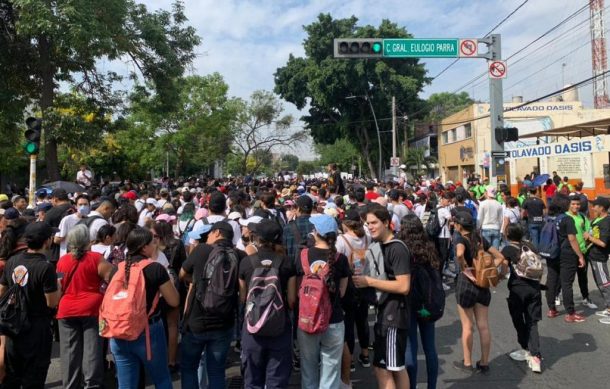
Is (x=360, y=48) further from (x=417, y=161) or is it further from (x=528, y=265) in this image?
(x=417, y=161)

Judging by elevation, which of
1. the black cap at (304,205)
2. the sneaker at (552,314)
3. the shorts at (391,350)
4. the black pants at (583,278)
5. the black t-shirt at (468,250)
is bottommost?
the sneaker at (552,314)

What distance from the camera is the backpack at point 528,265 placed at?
4935mm

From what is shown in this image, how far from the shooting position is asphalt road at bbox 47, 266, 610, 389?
15.1 ft

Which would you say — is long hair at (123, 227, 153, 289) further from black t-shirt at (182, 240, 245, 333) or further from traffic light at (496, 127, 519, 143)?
traffic light at (496, 127, 519, 143)

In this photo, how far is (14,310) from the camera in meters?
3.75

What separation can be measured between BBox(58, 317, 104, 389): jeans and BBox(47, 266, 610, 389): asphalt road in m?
0.87

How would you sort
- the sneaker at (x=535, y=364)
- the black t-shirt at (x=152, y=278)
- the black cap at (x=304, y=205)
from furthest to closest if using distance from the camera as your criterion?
the black cap at (x=304, y=205)
the sneaker at (x=535, y=364)
the black t-shirt at (x=152, y=278)

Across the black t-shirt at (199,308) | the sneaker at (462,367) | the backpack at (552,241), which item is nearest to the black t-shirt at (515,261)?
Answer: the sneaker at (462,367)

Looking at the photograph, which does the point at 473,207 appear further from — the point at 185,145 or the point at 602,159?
the point at 185,145

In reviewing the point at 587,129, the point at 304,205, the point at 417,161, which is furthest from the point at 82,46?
the point at 417,161

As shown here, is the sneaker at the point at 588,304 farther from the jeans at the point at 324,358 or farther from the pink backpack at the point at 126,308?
the pink backpack at the point at 126,308

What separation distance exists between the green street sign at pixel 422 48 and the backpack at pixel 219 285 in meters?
9.61

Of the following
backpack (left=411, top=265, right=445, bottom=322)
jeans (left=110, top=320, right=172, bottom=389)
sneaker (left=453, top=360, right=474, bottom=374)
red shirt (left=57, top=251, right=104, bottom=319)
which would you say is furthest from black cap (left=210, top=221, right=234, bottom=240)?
sneaker (left=453, top=360, right=474, bottom=374)

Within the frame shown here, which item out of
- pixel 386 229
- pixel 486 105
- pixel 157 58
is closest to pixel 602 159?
pixel 486 105
